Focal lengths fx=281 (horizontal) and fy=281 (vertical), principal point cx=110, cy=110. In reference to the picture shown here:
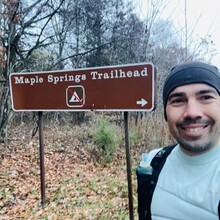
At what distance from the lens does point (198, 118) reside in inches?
48.3

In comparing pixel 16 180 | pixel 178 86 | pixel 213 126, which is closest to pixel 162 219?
pixel 213 126

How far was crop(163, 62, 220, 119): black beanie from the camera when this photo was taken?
1261 mm

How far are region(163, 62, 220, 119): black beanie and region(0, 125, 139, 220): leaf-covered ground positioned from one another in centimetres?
271

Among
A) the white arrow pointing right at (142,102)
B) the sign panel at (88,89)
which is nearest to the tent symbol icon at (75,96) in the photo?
the sign panel at (88,89)

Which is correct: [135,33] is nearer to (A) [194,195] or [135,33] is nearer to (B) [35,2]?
(B) [35,2]

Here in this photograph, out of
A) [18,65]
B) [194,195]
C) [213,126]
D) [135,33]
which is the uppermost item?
[135,33]

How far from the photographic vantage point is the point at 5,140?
7.71m

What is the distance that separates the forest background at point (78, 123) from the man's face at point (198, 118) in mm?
2673

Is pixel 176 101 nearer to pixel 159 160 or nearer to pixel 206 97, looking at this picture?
pixel 206 97

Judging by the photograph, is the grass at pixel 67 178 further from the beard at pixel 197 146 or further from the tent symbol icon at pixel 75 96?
the beard at pixel 197 146

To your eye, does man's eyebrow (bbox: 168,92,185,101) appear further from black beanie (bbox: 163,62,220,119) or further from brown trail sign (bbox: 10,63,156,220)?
brown trail sign (bbox: 10,63,156,220)

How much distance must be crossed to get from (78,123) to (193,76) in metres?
10.5

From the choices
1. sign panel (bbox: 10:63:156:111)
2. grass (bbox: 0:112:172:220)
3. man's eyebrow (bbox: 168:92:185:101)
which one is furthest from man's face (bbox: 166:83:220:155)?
grass (bbox: 0:112:172:220)

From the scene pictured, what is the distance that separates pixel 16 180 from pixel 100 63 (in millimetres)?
9365
